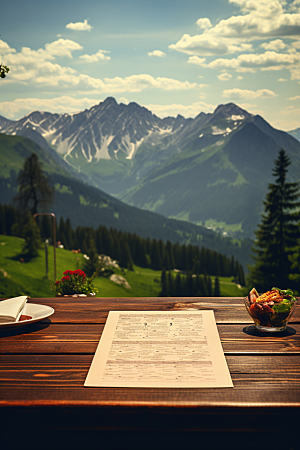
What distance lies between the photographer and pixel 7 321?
260 centimetres

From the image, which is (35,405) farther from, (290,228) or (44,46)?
(44,46)

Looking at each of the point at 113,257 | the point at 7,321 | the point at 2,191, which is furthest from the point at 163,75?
the point at 7,321

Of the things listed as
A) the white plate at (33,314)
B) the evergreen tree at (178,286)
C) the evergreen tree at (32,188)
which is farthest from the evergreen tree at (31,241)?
the white plate at (33,314)

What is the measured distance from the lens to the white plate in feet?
8.46

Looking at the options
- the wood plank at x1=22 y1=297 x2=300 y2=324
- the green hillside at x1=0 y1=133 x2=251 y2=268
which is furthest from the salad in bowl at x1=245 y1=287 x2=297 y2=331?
the green hillside at x1=0 y1=133 x2=251 y2=268

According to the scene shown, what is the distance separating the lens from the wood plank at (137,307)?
2.89 m

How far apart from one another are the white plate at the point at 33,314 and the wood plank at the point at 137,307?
0.08m

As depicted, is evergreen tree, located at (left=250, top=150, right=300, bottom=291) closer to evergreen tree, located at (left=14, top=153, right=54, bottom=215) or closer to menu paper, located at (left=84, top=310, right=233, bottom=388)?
evergreen tree, located at (left=14, top=153, right=54, bottom=215)

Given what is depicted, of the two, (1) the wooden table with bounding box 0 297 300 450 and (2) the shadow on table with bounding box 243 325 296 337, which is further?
(2) the shadow on table with bounding box 243 325 296 337

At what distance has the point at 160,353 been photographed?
2158mm

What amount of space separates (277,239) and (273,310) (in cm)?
3617
